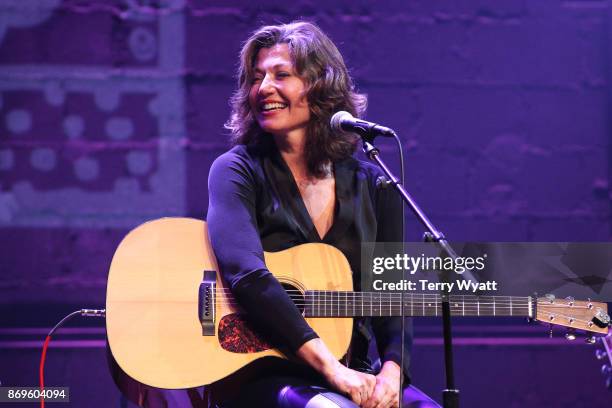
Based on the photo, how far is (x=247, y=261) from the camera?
2.35 m

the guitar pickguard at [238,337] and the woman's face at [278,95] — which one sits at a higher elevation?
the woman's face at [278,95]

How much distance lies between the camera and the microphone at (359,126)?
2.17 m

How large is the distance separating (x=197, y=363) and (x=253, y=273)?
12.8 inches

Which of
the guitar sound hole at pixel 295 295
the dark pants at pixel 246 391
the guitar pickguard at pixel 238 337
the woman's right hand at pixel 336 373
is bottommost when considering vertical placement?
the dark pants at pixel 246 391

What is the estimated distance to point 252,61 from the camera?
2797 mm

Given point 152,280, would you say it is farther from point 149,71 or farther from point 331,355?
point 149,71

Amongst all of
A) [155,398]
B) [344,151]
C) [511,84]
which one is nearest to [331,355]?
[155,398]

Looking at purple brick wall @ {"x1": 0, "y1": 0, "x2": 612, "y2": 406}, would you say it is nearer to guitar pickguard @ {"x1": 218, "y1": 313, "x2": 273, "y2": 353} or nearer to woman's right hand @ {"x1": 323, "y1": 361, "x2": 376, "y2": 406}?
guitar pickguard @ {"x1": 218, "y1": 313, "x2": 273, "y2": 353}

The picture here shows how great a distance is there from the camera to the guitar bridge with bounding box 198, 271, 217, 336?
7.84 feet

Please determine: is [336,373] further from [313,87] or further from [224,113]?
[224,113]

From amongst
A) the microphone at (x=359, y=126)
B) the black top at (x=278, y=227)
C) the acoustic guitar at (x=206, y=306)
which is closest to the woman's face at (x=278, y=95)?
the black top at (x=278, y=227)

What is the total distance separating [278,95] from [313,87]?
0.13 meters

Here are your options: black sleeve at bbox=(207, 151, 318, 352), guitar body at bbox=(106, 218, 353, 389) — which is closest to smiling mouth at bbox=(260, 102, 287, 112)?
black sleeve at bbox=(207, 151, 318, 352)

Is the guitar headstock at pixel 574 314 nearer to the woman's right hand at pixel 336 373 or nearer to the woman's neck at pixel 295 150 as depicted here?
the woman's right hand at pixel 336 373
